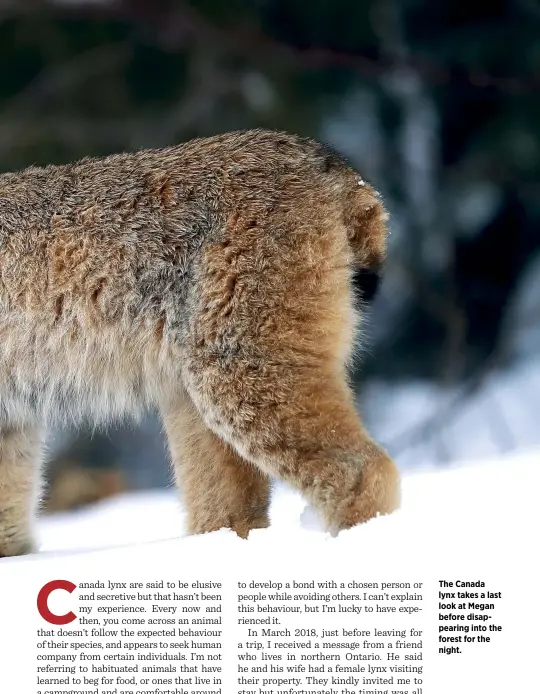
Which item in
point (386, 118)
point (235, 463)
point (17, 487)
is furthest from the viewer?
point (386, 118)

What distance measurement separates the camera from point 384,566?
3.36 meters

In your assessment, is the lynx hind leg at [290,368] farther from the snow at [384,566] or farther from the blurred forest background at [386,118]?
the blurred forest background at [386,118]

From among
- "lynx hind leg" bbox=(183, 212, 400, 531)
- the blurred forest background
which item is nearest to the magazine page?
"lynx hind leg" bbox=(183, 212, 400, 531)

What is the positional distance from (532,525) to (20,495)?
1.84m

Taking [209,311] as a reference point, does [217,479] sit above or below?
below

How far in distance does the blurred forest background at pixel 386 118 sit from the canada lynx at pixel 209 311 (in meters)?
4.86

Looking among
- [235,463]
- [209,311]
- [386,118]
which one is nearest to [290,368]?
→ [209,311]

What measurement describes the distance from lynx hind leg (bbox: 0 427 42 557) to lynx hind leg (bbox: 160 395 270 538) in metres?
0.55

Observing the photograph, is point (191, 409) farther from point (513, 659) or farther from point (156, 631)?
point (513, 659)

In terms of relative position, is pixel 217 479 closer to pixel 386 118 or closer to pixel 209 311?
pixel 209 311

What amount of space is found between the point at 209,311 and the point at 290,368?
31 cm

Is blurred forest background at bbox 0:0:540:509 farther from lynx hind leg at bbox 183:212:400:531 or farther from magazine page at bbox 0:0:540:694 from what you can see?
lynx hind leg at bbox 183:212:400:531

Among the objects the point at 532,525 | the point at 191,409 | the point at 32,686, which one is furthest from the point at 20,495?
the point at 532,525

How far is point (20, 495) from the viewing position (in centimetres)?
427
